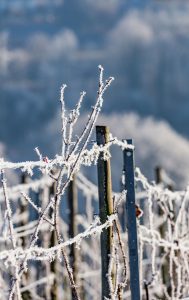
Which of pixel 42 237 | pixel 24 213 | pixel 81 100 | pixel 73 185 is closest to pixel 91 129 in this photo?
pixel 81 100

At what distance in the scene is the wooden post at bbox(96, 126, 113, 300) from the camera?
4.30 meters

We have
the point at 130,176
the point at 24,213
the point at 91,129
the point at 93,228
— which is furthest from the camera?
the point at 24,213

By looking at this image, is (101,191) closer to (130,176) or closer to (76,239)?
(130,176)

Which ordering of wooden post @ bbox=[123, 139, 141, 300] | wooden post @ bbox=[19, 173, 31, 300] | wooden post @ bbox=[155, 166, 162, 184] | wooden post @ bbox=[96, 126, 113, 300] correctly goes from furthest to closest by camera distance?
wooden post @ bbox=[155, 166, 162, 184], wooden post @ bbox=[19, 173, 31, 300], wooden post @ bbox=[123, 139, 141, 300], wooden post @ bbox=[96, 126, 113, 300]

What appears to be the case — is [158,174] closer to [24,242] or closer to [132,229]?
[24,242]

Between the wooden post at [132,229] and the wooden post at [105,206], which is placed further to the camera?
the wooden post at [132,229]

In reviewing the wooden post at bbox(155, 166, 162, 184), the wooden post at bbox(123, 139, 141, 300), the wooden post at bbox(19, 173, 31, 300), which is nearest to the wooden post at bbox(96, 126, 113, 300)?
the wooden post at bbox(123, 139, 141, 300)

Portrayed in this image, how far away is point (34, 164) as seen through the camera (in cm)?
393

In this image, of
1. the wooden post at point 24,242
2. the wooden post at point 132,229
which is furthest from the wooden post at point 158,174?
the wooden post at point 132,229

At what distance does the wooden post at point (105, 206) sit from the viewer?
4.30 meters

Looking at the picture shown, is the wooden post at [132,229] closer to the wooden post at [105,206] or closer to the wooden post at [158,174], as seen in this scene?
the wooden post at [105,206]

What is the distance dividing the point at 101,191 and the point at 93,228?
0.29 metres

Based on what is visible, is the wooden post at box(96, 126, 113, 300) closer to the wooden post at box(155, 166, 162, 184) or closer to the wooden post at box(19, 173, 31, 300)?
the wooden post at box(19, 173, 31, 300)

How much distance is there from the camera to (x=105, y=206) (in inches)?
171
